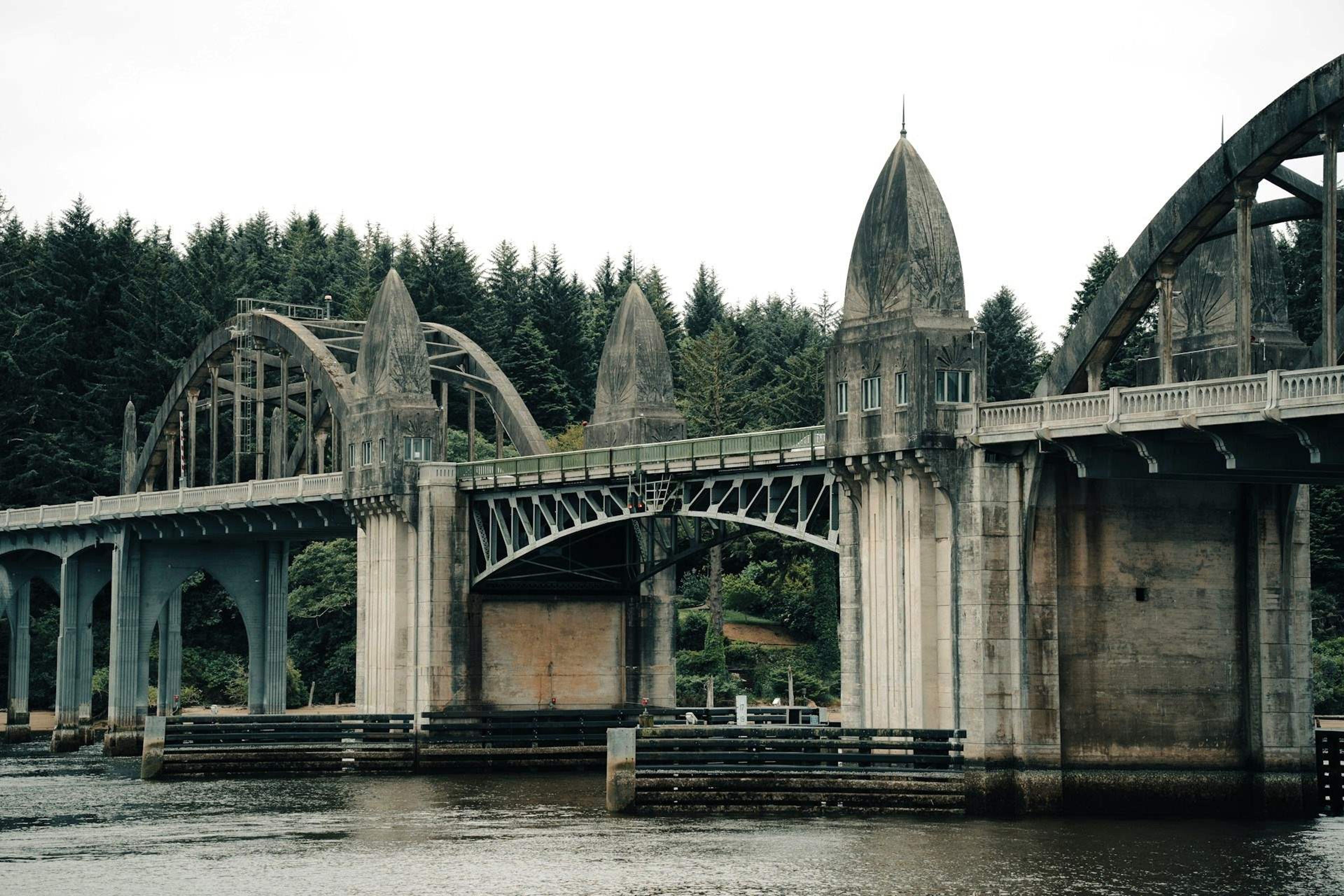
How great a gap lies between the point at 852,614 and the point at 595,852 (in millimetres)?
13716

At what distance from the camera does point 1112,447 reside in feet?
201

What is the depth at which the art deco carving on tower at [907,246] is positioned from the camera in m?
66.4

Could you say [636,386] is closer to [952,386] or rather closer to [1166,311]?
[952,386]

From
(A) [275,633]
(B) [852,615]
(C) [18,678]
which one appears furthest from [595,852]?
(C) [18,678]

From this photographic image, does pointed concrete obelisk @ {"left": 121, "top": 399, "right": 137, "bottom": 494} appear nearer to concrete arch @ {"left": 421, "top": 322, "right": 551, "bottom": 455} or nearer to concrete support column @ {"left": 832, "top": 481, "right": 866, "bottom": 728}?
concrete arch @ {"left": 421, "top": 322, "right": 551, "bottom": 455}

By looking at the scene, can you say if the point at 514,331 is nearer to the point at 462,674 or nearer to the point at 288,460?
the point at 288,460

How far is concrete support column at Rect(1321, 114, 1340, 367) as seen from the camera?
53.9m

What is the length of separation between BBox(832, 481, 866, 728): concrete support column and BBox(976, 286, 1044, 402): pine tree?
235 feet

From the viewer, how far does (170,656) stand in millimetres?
115812

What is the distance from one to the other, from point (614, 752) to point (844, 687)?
755 cm

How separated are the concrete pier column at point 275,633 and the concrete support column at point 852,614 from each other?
52.2 metres

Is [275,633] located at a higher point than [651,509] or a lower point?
lower

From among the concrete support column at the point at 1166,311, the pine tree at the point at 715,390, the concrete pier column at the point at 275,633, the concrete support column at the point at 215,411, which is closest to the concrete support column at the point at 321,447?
the concrete support column at the point at 215,411

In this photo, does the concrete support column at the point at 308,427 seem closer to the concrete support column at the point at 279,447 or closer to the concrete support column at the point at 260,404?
the concrete support column at the point at 279,447
